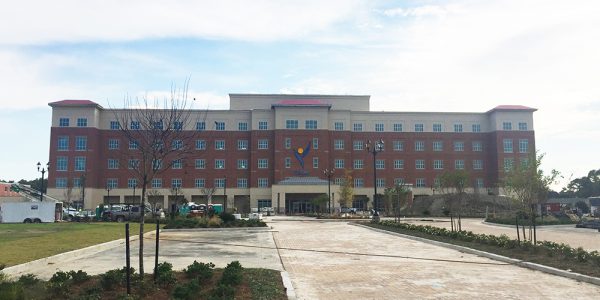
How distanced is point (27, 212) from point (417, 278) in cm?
3787

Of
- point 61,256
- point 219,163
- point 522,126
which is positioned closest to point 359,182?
point 219,163

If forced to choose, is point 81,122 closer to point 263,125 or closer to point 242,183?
point 242,183

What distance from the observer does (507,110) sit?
85812 millimetres

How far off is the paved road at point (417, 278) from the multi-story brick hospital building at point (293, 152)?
64300 millimetres

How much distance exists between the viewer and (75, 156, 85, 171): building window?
263ft

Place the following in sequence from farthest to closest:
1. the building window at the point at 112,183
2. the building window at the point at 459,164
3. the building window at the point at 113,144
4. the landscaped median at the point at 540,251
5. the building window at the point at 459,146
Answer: the building window at the point at 459,146
the building window at the point at 459,164
the building window at the point at 113,144
the building window at the point at 112,183
the landscaped median at the point at 540,251

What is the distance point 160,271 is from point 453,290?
19.9ft

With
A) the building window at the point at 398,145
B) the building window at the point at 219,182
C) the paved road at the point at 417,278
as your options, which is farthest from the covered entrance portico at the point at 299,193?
the paved road at the point at 417,278

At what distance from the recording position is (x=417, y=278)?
37.0 ft

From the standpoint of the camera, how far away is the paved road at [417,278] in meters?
9.43

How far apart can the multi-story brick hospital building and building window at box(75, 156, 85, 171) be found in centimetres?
17

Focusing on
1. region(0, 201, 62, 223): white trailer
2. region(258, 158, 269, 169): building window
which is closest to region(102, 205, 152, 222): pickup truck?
region(0, 201, 62, 223): white trailer

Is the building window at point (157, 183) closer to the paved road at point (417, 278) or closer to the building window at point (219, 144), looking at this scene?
the building window at point (219, 144)

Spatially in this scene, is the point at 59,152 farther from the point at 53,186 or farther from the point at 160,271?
the point at 160,271
